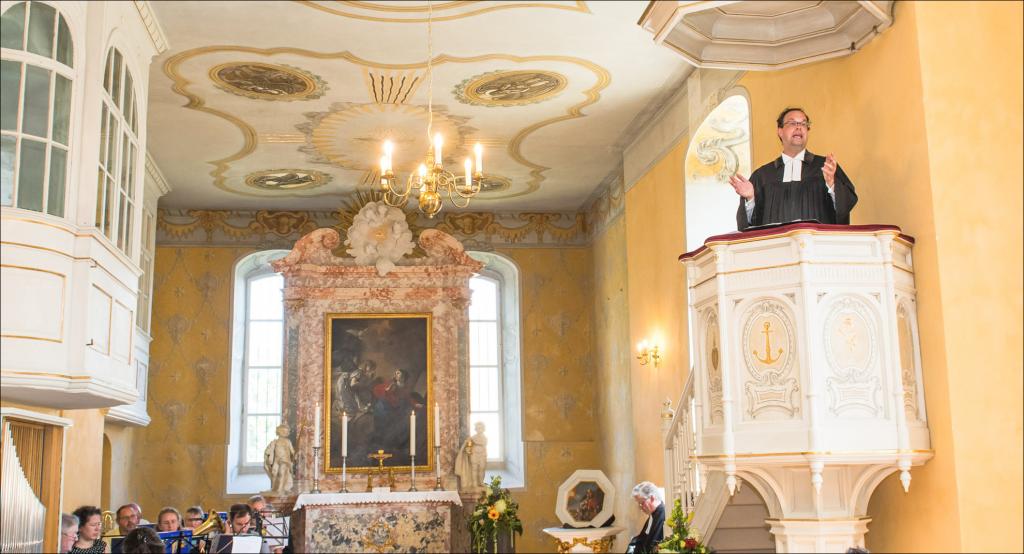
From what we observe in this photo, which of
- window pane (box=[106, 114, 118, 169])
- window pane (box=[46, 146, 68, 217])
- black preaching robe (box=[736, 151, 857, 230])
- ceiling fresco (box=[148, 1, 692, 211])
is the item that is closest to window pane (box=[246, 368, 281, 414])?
ceiling fresco (box=[148, 1, 692, 211])

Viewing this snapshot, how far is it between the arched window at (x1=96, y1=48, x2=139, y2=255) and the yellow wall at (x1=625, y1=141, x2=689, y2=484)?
5214 mm

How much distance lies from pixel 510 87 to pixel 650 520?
4656 millimetres

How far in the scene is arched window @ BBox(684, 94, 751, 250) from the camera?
995cm

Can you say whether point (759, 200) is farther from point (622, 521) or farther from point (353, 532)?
point (353, 532)

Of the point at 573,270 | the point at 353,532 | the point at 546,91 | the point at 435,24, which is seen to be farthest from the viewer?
the point at 573,270

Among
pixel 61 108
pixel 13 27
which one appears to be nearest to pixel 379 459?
pixel 61 108

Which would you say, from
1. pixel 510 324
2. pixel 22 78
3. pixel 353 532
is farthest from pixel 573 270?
pixel 22 78

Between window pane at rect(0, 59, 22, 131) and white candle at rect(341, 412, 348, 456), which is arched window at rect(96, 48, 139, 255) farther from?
white candle at rect(341, 412, 348, 456)

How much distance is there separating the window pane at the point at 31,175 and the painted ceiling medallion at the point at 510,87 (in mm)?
4892

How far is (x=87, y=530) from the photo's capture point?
781cm

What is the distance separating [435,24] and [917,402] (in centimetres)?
518

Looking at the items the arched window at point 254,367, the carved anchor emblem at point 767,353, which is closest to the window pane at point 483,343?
the arched window at point 254,367

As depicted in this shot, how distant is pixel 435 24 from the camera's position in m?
8.95

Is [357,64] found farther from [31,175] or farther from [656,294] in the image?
[31,175]
